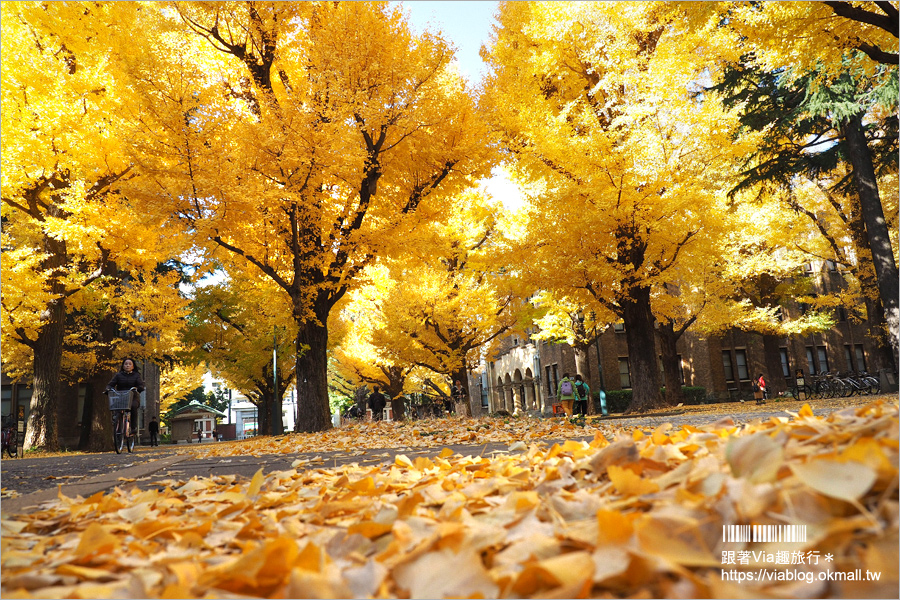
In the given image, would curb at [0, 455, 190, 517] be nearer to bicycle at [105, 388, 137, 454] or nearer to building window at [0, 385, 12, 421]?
bicycle at [105, 388, 137, 454]

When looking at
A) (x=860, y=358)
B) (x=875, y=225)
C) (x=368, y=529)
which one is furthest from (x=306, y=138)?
(x=860, y=358)

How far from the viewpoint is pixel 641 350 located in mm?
15570

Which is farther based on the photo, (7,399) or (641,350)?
(7,399)

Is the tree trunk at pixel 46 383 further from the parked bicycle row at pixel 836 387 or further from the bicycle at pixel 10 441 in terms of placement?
the parked bicycle row at pixel 836 387

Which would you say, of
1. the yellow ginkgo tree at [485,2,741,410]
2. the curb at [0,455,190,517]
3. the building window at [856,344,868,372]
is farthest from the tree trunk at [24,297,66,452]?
the building window at [856,344,868,372]

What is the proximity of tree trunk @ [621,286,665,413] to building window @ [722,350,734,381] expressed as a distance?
22889 mm

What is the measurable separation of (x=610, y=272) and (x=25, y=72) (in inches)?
515

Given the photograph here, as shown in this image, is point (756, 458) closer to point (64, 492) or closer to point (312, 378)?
point (64, 492)

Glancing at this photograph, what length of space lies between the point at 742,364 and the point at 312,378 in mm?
31140

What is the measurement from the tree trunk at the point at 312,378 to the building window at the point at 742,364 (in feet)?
99.9

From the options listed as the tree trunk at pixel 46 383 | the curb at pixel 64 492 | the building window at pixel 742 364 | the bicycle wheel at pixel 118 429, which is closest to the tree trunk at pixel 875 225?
the curb at pixel 64 492

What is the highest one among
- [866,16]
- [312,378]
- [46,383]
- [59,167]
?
[59,167]

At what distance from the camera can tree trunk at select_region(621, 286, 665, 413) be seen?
15406mm

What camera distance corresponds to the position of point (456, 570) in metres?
1.20
